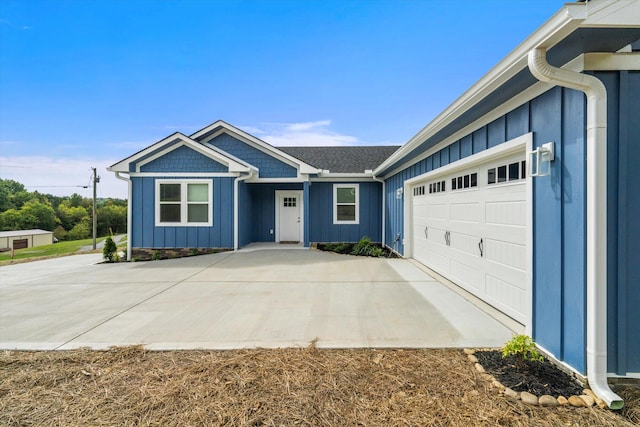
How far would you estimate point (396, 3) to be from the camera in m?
7.22

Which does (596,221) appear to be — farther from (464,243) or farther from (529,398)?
(464,243)

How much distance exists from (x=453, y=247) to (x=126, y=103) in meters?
15.8

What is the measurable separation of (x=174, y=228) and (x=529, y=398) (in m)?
9.45

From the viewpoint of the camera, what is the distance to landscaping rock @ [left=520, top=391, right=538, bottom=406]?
6.59ft

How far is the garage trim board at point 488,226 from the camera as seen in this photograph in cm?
318

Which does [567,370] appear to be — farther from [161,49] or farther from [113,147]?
[113,147]

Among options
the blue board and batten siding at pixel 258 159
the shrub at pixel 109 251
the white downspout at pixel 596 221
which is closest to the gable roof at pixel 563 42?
the white downspout at pixel 596 221

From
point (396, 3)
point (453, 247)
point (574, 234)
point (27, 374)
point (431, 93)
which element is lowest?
point (27, 374)

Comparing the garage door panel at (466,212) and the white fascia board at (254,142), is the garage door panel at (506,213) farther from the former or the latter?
the white fascia board at (254,142)

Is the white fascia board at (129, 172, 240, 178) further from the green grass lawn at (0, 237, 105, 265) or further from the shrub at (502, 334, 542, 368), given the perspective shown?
the shrub at (502, 334, 542, 368)

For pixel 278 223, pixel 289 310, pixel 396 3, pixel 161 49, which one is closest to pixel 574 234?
pixel 289 310

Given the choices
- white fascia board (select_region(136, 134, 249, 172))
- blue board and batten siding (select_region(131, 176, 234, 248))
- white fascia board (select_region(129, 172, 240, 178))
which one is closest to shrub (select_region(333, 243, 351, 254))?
blue board and batten siding (select_region(131, 176, 234, 248))

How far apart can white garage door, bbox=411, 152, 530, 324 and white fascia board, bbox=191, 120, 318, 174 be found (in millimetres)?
4796

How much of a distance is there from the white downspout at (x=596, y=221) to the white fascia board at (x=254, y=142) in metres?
7.84
